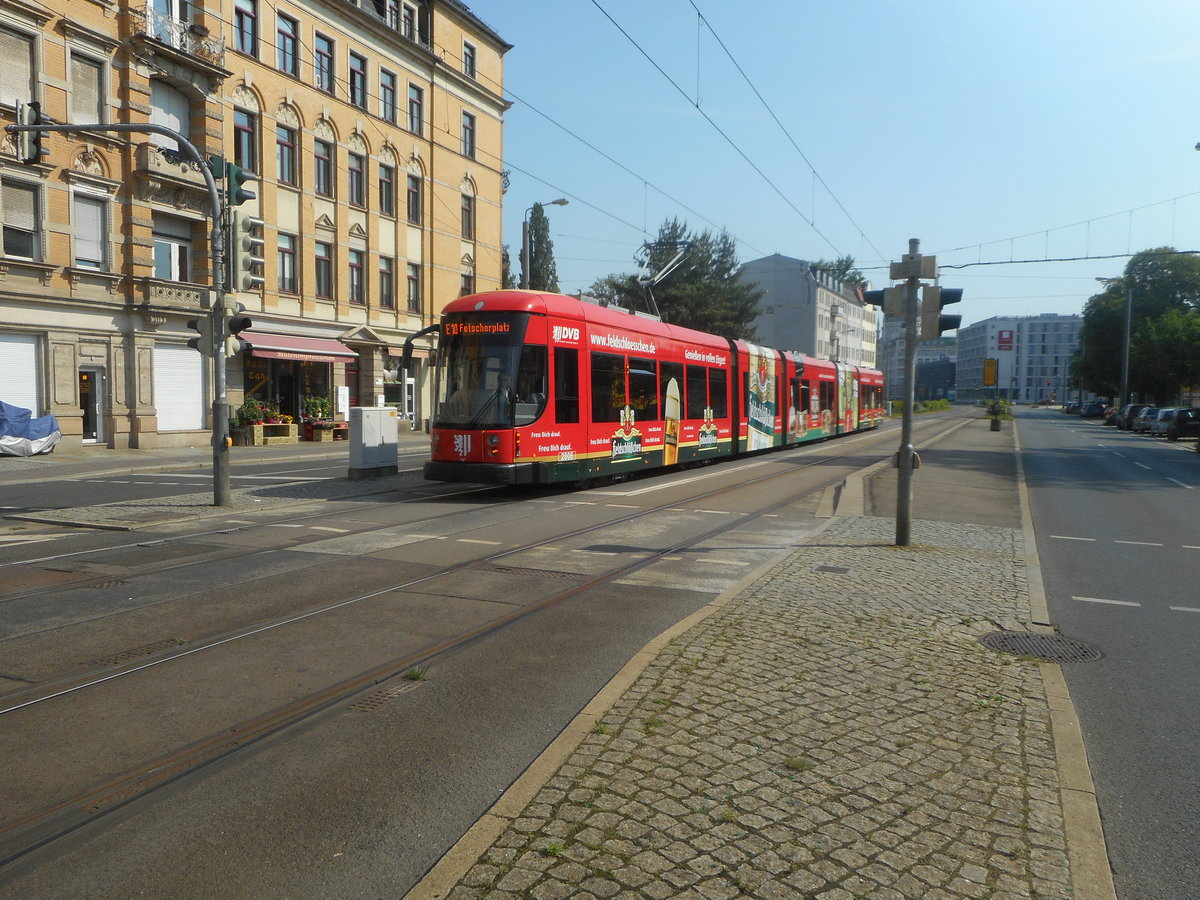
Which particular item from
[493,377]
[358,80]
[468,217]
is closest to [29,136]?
[493,377]

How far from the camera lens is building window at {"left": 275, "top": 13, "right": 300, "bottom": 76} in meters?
31.6

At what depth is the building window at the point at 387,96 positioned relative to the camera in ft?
119

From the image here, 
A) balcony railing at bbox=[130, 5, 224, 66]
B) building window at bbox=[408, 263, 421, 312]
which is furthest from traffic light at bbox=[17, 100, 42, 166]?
building window at bbox=[408, 263, 421, 312]

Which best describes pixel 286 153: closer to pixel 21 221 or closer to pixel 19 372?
pixel 21 221

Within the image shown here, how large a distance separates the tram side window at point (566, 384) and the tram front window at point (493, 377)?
0.33 metres

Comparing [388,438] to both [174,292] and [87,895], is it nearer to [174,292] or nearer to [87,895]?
[174,292]

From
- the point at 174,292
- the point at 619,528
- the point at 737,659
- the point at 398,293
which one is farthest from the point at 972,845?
the point at 398,293

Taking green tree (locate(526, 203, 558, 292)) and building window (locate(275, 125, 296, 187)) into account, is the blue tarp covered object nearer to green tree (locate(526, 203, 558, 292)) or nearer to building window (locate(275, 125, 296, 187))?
building window (locate(275, 125, 296, 187))

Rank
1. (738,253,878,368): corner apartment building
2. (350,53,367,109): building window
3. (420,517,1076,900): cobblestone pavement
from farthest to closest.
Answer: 1. (738,253,878,368): corner apartment building
2. (350,53,367,109): building window
3. (420,517,1076,900): cobblestone pavement

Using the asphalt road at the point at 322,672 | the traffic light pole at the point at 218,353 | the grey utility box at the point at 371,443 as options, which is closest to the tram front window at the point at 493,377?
the asphalt road at the point at 322,672

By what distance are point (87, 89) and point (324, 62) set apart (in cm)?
999

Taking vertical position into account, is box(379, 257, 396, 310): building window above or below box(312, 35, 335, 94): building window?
below

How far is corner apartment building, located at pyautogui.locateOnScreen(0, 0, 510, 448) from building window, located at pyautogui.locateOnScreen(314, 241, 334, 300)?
0.20 feet

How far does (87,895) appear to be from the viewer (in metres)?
3.22
